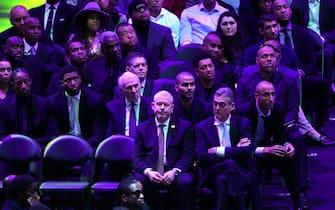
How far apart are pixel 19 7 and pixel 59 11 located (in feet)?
1.52

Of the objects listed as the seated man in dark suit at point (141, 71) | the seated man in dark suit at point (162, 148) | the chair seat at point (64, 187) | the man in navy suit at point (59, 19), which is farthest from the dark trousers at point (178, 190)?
the man in navy suit at point (59, 19)

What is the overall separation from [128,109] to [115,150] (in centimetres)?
56

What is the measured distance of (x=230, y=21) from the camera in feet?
36.7

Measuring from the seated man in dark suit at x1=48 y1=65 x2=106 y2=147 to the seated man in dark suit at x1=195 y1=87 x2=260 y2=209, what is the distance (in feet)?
3.80

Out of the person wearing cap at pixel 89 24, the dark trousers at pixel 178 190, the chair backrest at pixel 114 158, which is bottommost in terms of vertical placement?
the dark trousers at pixel 178 190

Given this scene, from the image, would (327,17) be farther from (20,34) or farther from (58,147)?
(58,147)

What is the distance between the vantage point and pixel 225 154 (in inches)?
366

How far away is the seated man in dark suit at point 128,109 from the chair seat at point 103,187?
60cm

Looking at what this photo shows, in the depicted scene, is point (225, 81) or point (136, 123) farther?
point (225, 81)

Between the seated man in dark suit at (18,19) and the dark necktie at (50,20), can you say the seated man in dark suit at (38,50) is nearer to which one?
the seated man in dark suit at (18,19)

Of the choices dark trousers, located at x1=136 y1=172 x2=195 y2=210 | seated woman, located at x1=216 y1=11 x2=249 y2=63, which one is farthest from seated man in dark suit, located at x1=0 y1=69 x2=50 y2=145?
seated woman, located at x1=216 y1=11 x2=249 y2=63

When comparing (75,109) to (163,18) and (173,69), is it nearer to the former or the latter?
(173,69)

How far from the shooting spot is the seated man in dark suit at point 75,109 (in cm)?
1016

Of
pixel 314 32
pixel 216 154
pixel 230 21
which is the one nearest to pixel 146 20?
pixel 230 21
